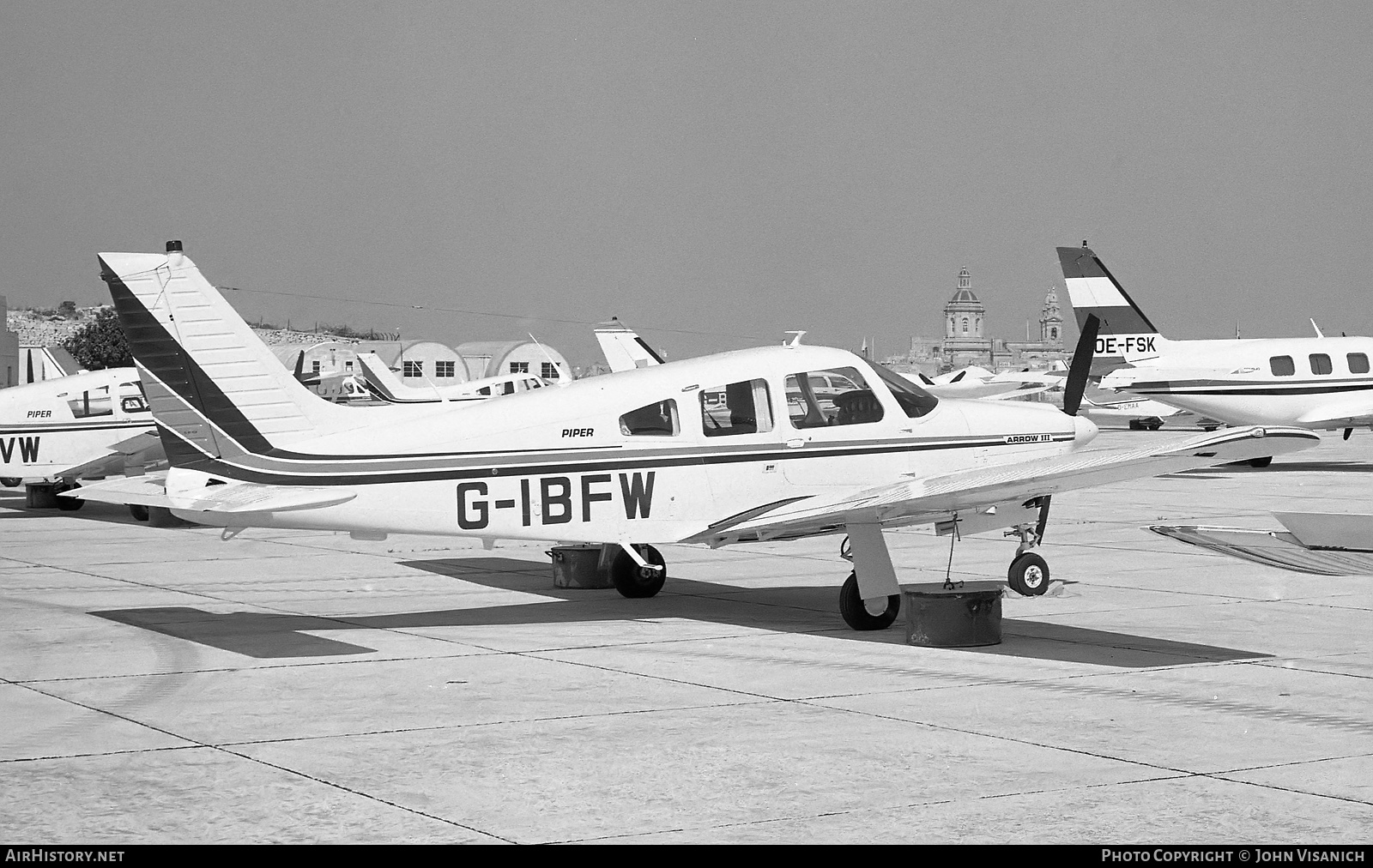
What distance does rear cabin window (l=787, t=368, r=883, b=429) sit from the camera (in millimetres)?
13766

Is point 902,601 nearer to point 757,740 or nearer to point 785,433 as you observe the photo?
point 785,433

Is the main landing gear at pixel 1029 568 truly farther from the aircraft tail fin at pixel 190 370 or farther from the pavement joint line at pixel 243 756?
the pavement joint line at pixel 243 756

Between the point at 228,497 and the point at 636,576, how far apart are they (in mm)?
4612

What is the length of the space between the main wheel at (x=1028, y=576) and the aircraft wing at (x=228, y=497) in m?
5.88

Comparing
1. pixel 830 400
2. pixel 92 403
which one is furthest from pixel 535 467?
pixel 92 403

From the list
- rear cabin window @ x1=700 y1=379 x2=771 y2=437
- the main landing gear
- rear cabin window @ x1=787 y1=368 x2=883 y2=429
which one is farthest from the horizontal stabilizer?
the main landing gear

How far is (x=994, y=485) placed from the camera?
11.8 m

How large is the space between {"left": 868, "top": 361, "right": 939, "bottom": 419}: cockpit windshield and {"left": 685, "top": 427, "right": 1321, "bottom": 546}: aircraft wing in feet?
2.13

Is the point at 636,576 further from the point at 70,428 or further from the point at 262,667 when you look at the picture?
the point at 70,428

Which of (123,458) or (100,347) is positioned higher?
(100,347)

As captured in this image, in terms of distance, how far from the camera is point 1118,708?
9539mm

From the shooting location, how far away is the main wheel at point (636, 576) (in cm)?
1536

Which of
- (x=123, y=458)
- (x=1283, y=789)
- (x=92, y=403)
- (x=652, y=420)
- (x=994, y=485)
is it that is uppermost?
(x=92, y=403)

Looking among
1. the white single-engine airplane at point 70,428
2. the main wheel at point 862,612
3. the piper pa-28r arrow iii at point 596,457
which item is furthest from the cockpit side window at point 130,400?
the main wheel at point 862,612
